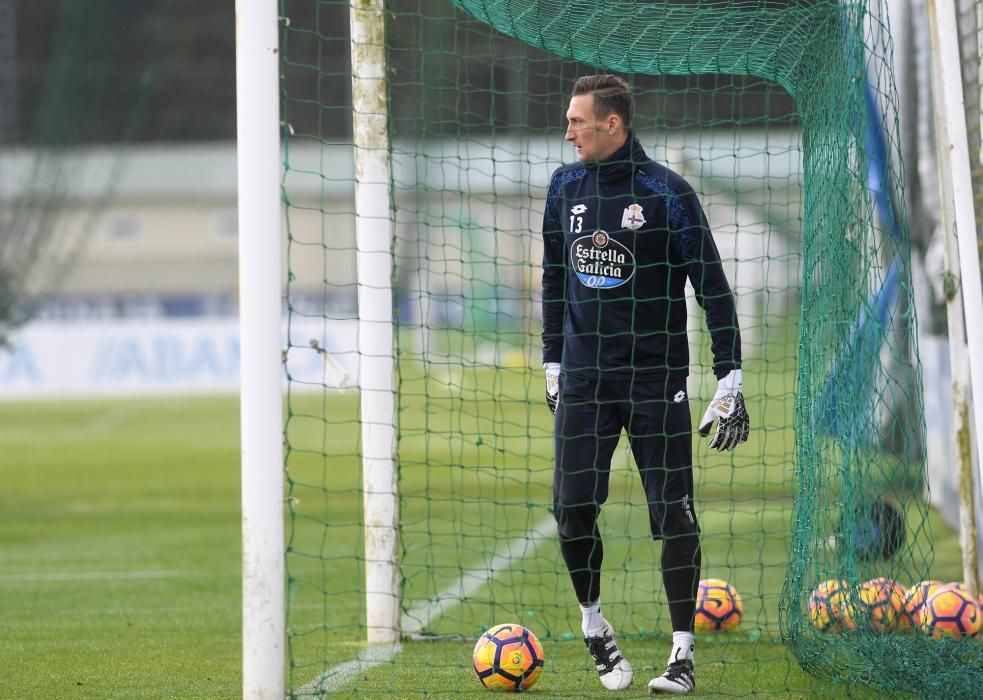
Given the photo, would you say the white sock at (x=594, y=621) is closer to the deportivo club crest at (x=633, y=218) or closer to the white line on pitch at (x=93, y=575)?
the deportivo club crest at (x=633, y=218)

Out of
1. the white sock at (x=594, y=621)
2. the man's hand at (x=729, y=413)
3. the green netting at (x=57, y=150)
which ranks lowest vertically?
the white sock at (x=594, y=621)

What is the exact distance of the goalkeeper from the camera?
467 centimetres

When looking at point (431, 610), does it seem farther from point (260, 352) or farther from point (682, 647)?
point (260, 352)

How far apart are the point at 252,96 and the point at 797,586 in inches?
97.5

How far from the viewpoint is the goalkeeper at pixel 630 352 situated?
4668mm

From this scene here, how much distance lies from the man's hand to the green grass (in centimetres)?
71

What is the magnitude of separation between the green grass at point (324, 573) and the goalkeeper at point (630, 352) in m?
0.44

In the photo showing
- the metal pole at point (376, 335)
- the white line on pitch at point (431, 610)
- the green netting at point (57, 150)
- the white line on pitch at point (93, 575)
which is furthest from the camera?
the green netting at point (57, 150)

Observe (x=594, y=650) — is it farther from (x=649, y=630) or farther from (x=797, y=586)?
(x=649, y=630)

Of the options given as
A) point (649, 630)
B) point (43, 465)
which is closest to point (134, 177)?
point (43, 465)

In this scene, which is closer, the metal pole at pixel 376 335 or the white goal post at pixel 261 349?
the white goal post at pixel 261 349

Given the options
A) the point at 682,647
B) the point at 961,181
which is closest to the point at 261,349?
the point at 682,647

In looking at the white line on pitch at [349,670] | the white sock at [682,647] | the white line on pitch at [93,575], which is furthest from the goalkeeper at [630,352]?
the white line on pitch at [93,575]

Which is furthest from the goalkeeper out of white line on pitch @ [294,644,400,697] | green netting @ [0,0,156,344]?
green netting @ [0,0,156,344]
